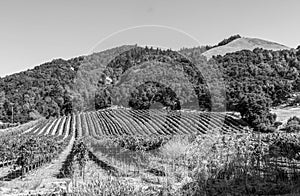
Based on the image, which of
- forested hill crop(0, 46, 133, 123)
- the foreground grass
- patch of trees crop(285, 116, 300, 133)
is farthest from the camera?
forested hill crop(0, 46, 133, 123)

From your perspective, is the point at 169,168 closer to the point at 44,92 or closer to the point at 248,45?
the point at 44,92

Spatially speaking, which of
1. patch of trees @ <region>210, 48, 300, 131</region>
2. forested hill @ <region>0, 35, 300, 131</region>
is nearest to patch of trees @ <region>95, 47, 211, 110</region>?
forested hill @ <region>0, 35, 300, 131</region>

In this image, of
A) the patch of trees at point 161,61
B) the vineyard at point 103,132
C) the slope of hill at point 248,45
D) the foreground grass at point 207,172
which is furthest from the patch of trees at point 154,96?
the slope of hill at point 248,45

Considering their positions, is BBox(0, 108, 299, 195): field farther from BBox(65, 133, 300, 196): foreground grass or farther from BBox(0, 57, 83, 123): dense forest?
BBox(0, 57, 83, 123): dense forest

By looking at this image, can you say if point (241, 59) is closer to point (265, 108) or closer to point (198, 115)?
point (265, 108)

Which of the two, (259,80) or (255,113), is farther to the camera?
(259,80)

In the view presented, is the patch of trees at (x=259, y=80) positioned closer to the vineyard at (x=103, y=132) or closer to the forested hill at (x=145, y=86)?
the forested hill at (x=145, y=86)

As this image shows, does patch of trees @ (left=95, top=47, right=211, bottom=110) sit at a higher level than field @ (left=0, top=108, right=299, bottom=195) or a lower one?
higher

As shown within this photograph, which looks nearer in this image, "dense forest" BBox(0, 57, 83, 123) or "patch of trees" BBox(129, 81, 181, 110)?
"patch of trees" BBox(129, 81, 181, 110)

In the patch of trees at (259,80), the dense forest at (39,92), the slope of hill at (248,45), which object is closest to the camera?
the patch of trees at (259,80)

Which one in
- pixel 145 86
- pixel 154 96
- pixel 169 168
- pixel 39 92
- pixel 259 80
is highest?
pixel 39 92

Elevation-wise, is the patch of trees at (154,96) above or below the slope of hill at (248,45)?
below

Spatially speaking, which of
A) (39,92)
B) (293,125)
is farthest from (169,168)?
(39,92)

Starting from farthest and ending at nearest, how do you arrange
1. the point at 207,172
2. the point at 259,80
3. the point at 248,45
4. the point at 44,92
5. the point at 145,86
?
1. the point at 248,45
2. the point at 44,92
3. the point at 259,80
4. the point at 145,86
5. the point at 207,172
